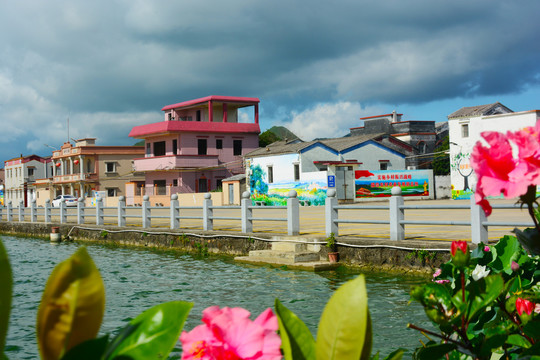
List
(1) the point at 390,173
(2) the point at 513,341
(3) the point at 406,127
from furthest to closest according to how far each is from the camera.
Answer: (3) the point at 406,127, (1) the point at 390,173, (2) the point at 513,341

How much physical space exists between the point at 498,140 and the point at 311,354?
1.78ft

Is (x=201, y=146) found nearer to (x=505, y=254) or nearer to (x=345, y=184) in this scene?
(x=345, y=184)

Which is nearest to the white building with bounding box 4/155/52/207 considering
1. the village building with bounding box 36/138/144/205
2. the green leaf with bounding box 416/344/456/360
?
the village building with bounding box 36/138/144/205

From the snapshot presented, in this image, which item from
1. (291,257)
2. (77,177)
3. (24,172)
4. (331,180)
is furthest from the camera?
(24,172)

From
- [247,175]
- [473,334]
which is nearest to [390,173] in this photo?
[247,175]

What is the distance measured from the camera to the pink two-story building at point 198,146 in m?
47.8

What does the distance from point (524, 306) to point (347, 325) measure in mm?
1239

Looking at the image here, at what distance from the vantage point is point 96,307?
0.86 metres

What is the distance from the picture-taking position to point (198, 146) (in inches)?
1927

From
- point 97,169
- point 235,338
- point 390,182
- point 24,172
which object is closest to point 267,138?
point 97,169

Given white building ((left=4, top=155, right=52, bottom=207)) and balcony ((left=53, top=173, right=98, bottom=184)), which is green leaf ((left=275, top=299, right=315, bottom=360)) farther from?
white building ((left=4, top=155, right=52, bottom=207))

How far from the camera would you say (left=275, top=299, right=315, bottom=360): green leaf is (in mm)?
1037

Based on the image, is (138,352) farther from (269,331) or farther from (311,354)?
(311,354)

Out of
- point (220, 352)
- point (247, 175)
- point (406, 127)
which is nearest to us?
point (220, 352)
